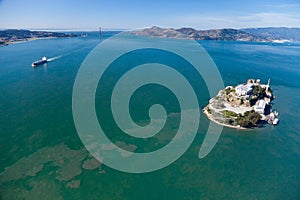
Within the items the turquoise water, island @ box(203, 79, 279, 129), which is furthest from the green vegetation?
the turquoise water

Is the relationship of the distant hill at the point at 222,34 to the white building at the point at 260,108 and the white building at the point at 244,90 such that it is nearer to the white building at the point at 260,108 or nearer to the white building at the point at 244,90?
the white building at the point at 244,90

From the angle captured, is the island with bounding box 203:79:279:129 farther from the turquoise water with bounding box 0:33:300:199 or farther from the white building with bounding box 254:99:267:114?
the turquoise water with bounding box 0:33:300:199

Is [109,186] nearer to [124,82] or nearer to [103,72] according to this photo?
[124,82]

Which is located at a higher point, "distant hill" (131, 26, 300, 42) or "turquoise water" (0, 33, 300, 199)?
"distant hill" (131, 26, 300, 42)

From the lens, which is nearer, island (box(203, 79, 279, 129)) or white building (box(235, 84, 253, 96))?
island (box(203, 79, 279, 129))

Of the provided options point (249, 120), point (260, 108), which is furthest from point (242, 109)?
point (249, 120)

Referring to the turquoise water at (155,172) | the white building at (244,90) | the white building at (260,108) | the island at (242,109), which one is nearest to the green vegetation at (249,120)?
the island at (242,109)

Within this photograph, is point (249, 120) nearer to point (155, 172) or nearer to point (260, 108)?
point (260, 108)

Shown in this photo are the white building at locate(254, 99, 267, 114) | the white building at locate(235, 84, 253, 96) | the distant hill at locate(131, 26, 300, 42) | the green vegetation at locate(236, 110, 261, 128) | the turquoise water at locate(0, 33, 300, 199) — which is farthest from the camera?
the distant hill at locate(131, 26, 300, 42)

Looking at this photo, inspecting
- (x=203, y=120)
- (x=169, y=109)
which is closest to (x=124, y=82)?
(x=169, y=109)
